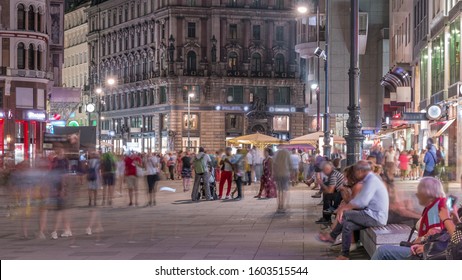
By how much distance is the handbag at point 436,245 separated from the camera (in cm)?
922

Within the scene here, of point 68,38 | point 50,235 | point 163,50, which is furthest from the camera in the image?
point 68,38

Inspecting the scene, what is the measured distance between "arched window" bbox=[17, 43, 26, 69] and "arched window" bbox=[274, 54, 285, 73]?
50318 mm

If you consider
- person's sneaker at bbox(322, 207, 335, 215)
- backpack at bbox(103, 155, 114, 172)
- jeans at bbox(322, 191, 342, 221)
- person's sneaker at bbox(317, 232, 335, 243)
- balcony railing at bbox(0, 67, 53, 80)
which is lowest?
person's sneaker at bbox(317, 232, 335, 243)

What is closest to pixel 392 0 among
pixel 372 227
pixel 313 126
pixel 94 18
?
pixel 313 126

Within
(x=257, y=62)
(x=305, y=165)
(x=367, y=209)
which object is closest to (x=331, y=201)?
(x=367, y=209)

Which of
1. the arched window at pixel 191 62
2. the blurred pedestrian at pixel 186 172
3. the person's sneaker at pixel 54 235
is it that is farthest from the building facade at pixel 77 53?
the person's sneaker at pixel 54 235

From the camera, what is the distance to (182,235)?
18.1 m

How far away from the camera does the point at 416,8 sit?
55.5m

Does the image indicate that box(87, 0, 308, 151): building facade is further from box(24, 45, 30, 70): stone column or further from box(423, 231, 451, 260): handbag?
box(423, 231, 451, 260): handbag

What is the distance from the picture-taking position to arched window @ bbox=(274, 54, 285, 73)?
115438 millimetres

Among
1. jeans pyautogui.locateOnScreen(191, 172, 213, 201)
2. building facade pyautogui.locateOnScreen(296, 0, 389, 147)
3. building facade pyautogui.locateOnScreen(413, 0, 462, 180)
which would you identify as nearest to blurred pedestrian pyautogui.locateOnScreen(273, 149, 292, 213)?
jeans pyautogui.locateOnScreen(191, 172, 213, 201)

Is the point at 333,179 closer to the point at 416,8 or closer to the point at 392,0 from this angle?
the point at 416,8

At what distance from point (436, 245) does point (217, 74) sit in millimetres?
104288

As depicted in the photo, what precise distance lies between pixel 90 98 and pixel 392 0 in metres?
61.1
